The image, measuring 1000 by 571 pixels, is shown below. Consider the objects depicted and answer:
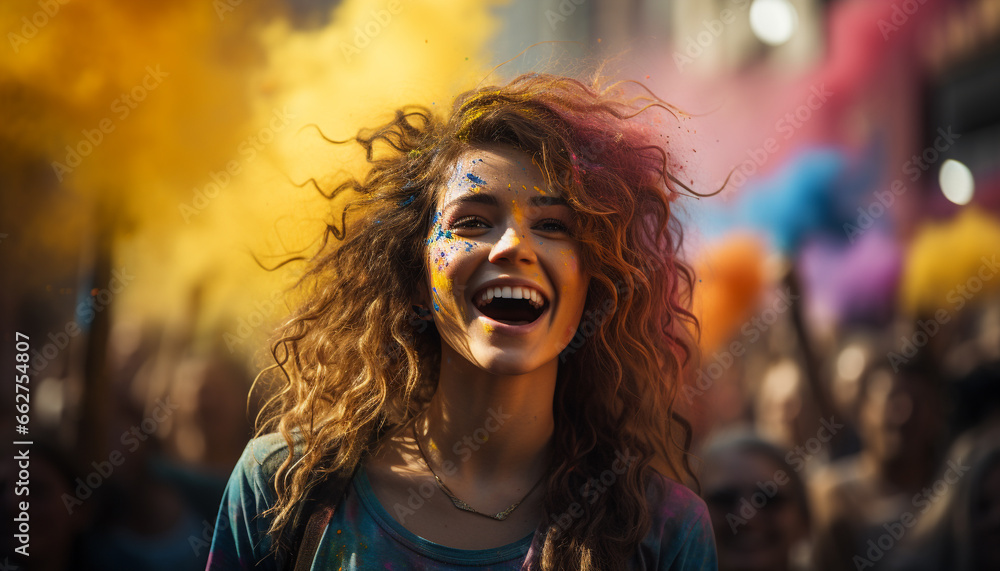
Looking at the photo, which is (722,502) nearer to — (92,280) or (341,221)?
(341,221)

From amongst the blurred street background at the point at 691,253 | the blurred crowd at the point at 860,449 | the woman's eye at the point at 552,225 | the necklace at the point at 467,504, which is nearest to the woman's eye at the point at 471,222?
the woman's eye at the point at 552,225

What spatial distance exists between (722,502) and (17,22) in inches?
181

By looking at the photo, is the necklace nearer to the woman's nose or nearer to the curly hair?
the curly hair

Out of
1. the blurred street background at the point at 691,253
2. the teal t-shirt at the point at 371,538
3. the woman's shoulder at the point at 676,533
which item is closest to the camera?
the teal t-shirt at the point at 371,538

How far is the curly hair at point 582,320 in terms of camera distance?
1.86m

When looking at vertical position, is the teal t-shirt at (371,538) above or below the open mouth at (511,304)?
Result: below

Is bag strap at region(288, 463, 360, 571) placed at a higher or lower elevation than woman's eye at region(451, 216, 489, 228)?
lower

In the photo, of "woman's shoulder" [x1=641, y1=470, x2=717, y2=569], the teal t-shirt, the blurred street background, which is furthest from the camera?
the blurred street background

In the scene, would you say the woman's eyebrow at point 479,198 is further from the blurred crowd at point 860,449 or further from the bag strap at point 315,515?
the blurred crowd at point 860,449

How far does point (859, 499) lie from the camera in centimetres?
434

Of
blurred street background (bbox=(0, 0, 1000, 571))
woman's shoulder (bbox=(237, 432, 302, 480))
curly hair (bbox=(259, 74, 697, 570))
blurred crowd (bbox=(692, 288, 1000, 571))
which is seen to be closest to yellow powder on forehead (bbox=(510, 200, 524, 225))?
curly hair (bbox=(259, 74, 697, 570))

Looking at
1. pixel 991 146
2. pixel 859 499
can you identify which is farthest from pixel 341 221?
pixel 991 146

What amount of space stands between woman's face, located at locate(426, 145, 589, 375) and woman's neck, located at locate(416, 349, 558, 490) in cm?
8

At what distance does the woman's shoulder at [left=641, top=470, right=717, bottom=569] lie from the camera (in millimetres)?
1796
